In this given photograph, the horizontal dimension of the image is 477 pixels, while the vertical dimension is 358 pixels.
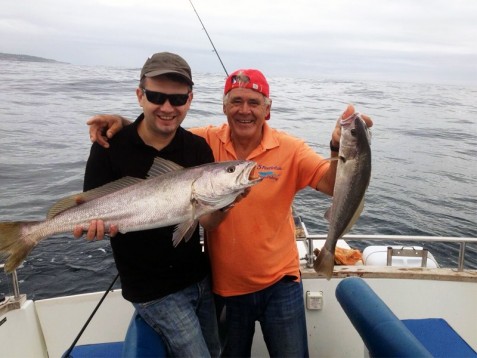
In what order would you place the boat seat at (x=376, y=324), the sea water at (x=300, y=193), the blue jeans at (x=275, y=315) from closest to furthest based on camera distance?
1. the boat seat at (x=376, y=324)
2. the blue jeans at (x=275, y=315)
3. the sea water at (x=300, y=193)

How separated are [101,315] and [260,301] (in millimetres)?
2049

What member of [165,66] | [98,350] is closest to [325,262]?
[165,66]

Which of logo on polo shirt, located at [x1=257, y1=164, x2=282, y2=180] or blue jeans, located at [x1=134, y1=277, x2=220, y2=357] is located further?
logo on polo shirt, located at [x1=257, y1=164, x2=282, y2=180]

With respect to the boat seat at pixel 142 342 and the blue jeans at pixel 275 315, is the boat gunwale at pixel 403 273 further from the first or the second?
the boat seat at pixel 142 342

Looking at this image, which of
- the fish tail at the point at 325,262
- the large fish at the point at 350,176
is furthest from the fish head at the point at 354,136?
the fish tail at the point at 325,262

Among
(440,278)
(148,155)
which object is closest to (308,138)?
(440,278)

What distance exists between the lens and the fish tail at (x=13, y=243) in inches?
120

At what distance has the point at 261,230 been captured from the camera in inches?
146

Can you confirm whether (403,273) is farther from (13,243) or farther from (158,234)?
(13,243)

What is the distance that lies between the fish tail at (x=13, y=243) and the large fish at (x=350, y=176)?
244 cm

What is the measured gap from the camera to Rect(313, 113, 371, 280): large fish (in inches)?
123

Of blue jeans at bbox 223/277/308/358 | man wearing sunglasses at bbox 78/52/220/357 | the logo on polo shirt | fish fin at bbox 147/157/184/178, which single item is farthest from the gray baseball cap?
blue jeans at bbox 223/277/308/358

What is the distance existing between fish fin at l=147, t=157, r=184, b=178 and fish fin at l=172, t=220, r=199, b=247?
43 cm

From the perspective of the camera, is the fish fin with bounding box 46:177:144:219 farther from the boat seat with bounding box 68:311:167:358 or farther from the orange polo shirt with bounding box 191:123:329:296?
the boat seat with bounding box 68:311:167:358
